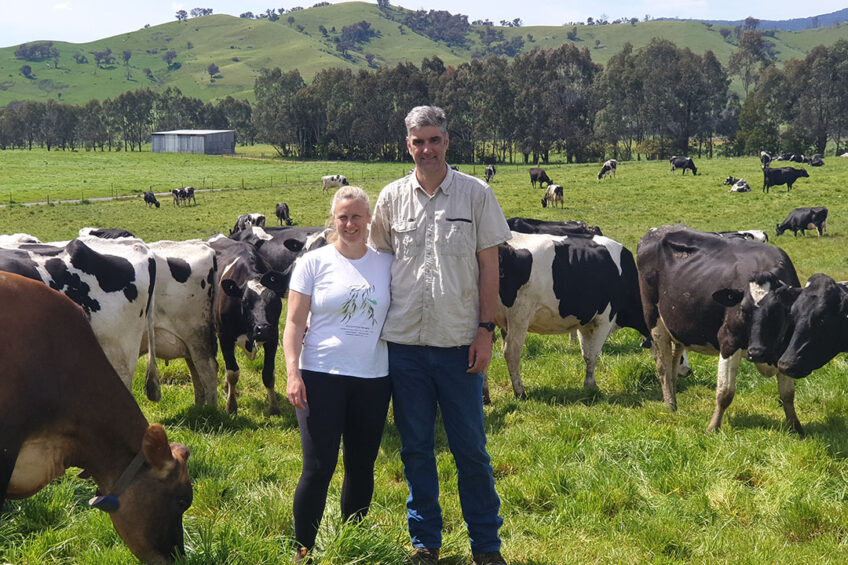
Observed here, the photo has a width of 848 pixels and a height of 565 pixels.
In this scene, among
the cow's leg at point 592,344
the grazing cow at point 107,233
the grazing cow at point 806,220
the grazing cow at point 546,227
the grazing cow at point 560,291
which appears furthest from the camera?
the grazing cow at point 806,220

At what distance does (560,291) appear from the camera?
30.7ft

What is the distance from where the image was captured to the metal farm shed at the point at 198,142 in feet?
344

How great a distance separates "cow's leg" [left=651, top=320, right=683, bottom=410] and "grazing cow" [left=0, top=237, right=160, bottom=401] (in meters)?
5.86

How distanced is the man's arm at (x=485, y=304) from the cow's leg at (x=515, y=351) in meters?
4.62

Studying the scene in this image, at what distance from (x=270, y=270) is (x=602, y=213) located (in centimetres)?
2288

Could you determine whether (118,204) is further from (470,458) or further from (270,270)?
(470,458)

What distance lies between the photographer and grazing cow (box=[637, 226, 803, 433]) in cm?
710

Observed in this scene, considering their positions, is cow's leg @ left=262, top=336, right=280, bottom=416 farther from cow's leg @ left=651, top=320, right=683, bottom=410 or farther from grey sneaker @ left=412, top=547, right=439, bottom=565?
cow's leg @ left=651, top=320, right=683, bottom=410

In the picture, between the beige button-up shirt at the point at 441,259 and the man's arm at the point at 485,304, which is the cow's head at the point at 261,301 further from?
the man's arm at the point at 485,304

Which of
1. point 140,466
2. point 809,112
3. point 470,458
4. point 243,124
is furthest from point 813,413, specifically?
point 243,124

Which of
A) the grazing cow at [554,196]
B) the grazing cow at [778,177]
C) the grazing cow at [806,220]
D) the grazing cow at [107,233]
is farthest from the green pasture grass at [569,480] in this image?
the grazing cow at [778,177]

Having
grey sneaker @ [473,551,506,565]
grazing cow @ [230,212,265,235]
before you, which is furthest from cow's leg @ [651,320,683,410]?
grazing cow @ [230,212,265,235]

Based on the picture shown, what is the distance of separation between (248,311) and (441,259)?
4415 millimetres

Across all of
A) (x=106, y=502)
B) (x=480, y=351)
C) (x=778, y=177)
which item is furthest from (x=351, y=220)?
(x=778, y=177)
